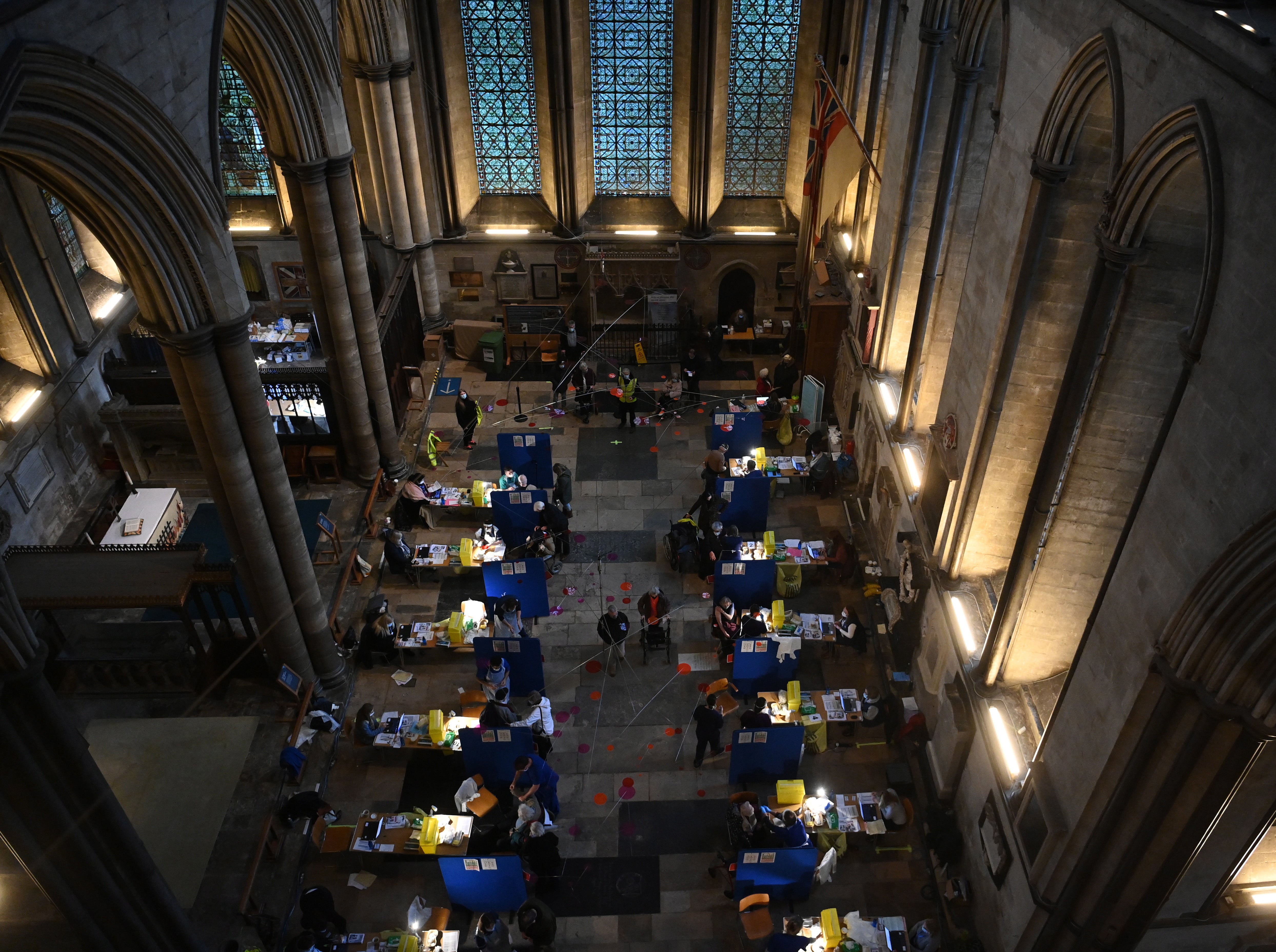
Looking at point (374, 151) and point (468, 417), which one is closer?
point (468, 417)

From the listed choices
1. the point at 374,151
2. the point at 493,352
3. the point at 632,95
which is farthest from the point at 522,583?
the point at 632,95

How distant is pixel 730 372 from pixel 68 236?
1503 cm

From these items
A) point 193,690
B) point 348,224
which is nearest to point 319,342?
point 348,224

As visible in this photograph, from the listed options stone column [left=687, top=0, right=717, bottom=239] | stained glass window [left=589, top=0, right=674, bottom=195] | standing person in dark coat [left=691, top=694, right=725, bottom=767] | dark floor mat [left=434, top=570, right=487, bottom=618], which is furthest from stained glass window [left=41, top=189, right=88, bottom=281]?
standing person in dark coat [left=691, top=694, right=725, bottom=767]

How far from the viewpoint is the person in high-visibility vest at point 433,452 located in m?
21.5

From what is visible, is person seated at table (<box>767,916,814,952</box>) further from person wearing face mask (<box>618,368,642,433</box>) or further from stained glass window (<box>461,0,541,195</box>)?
stained glass window (<box>461,0,541,195</box>)

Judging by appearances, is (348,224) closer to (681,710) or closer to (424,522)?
(424,522)

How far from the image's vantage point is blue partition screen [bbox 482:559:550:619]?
55.2 feet

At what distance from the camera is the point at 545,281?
25609 millimetres

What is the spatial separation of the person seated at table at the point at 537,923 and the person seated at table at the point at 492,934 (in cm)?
33

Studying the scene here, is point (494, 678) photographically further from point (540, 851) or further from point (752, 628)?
point (752, 628)

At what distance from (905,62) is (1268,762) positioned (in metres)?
13.5

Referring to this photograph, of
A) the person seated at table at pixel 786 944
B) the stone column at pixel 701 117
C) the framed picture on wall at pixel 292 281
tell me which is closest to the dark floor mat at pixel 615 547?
→ the person seated at table at pixel 786 944

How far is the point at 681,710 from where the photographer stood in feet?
52.9
